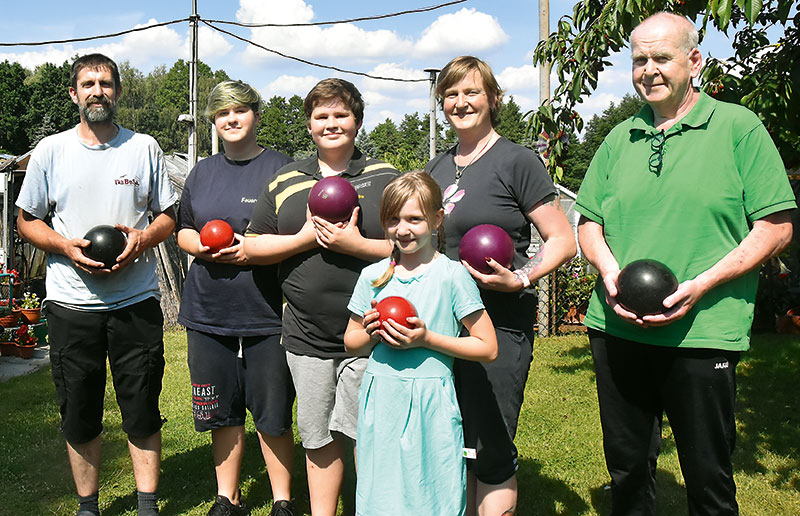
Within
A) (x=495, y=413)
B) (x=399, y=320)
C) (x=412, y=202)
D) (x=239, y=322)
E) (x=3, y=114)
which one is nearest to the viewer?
(x=399, y=320)

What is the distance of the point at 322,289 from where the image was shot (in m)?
3.37

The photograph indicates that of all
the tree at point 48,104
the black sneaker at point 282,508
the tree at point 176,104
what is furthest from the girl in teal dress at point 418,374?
the tree at point 176,104

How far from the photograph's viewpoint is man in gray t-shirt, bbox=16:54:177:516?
146 inches

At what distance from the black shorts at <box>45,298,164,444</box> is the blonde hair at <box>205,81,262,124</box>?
111cm

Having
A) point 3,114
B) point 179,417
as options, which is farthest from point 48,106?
point 179,417

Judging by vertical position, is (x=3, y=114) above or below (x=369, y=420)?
above

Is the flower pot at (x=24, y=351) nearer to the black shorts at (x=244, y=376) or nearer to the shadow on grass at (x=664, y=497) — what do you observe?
the black shorts at (x=244, y=376)

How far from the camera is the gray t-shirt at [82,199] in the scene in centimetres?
372

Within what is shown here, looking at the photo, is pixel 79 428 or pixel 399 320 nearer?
pixel 399 320

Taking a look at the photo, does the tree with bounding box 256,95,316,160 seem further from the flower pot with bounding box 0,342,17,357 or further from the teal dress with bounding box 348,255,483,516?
the teal dress with bounding box 348,255,483,516

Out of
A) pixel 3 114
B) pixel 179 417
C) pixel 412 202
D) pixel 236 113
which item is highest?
pixel 3 114

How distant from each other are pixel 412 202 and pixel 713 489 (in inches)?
63.5

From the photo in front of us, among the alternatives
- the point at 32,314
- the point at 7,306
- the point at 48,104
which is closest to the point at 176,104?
the point at 48,104

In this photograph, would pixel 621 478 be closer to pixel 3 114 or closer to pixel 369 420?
pixel 369 420
